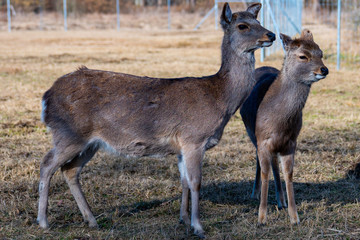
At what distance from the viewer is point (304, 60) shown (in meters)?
5.70

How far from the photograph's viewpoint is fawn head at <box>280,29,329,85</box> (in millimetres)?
5609

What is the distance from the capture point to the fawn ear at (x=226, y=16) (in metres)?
5.50

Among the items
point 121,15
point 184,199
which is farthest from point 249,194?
point 121,15

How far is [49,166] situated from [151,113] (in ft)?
3.85

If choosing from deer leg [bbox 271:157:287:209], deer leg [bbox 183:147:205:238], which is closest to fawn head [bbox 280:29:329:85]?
deer leg [bbox 271:157:287:209]

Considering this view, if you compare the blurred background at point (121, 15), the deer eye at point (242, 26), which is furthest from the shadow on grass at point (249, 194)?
the blurred background at point (121, 15)

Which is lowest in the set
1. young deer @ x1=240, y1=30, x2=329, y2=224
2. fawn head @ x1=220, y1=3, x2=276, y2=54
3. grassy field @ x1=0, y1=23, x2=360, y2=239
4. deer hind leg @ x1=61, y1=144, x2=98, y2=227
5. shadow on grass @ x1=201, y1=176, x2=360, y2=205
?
shadow on grass @ x1=201, y1=176, x2=360, y2=205

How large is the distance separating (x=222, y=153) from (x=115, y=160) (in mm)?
1657

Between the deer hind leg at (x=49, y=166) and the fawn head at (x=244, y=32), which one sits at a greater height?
the fawn head at (x=244, y=32)

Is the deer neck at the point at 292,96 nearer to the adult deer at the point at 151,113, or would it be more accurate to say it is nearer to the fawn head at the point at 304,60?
the fawn head at the point at 304,60

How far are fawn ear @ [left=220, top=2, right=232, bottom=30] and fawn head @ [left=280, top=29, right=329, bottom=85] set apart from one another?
2.30 ft

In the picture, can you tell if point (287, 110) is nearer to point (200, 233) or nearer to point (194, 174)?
point (194, 174)

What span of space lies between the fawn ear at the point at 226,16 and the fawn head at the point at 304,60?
27.6 inches

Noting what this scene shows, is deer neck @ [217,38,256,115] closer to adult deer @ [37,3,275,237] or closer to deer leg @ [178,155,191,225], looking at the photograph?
adult deer @ [37,3,275,237]
